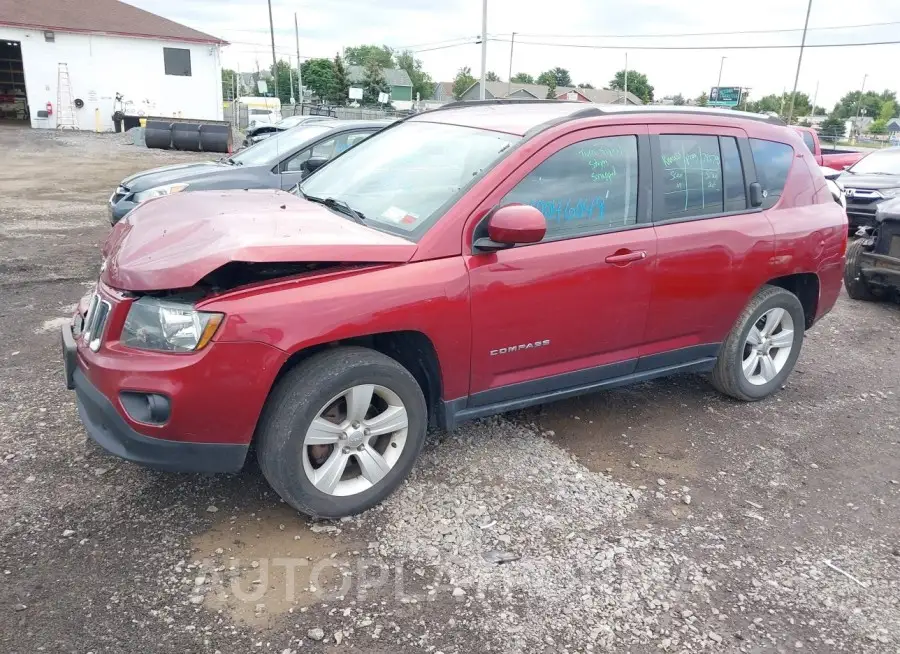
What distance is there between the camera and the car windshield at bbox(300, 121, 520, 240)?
3.43 m

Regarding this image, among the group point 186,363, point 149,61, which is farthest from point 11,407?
point 149,61

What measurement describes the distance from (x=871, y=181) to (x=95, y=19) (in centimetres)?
3157

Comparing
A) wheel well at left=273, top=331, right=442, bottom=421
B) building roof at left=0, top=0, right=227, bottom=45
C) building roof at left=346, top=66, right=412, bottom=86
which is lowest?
wheel well at left=273, top=331, right=442, bottom=421

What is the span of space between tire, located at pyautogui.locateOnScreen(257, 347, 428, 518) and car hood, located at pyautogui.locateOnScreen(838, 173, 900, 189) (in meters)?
10.2

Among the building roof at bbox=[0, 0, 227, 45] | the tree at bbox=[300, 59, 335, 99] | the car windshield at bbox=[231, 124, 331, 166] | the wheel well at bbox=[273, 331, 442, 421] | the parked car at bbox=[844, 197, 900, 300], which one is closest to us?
the wheel well at bbox=[273, 331, 442, 421]

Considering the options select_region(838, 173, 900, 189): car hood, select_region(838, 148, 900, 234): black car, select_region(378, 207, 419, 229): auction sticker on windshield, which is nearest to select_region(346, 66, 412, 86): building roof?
select_region(838, 148, 900, 234): black car

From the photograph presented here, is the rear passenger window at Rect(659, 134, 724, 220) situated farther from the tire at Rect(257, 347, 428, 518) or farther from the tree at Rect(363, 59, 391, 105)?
the tree at Rect(363, 59, 391, 105)

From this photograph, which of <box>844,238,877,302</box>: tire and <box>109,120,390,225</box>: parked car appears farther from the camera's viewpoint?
<box>109,120,390,225</box>: parked car

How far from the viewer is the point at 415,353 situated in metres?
3.36

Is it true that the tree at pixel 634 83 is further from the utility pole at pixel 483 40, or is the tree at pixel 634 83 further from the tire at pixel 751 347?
the tire at pixel 751 347

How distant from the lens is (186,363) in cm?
272

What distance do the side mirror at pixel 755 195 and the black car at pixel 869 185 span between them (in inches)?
261

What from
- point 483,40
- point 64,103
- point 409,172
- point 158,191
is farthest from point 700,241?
point 64,103

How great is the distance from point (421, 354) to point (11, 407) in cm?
255
